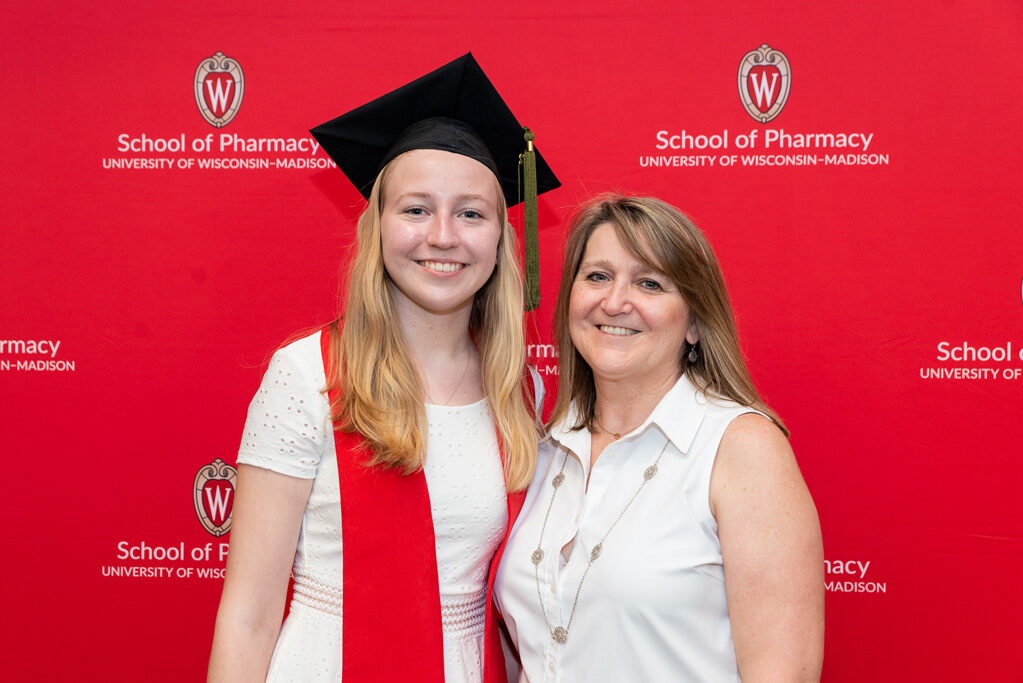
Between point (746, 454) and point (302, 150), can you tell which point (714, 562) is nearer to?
point (746, 454)

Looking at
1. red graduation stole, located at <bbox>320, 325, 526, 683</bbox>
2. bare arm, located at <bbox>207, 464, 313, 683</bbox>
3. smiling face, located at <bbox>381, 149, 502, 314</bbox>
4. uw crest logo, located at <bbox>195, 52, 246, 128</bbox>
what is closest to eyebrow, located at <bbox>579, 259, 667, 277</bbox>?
smiling face, located at <bbox>381, 149, 502, 314</bbox>

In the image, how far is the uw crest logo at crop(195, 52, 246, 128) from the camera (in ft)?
8.13

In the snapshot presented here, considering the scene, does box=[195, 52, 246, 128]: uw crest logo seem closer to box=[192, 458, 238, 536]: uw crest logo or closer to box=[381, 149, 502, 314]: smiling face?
box=[381, 149, 502, 314]: smiling face

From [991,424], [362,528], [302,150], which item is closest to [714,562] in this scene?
[362,528]

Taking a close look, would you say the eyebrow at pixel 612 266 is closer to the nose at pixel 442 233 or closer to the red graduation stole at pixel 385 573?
the nose at pixel 442 233

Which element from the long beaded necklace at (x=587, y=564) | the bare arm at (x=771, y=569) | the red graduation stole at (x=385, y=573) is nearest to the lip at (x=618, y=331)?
the long beaded necklace at (x=587, y=564)

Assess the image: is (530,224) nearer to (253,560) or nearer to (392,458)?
(392,458)

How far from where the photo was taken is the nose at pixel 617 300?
167cm

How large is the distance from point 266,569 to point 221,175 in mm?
1413

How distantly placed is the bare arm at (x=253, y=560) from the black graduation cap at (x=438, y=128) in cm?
77

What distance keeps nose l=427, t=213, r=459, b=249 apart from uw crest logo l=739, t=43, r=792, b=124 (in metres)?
1.23

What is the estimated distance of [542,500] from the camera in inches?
70.7

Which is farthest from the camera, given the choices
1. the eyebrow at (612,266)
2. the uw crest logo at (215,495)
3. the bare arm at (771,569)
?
the uw crest logo at (215,495)

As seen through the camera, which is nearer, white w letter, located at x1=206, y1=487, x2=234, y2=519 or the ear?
the ear
